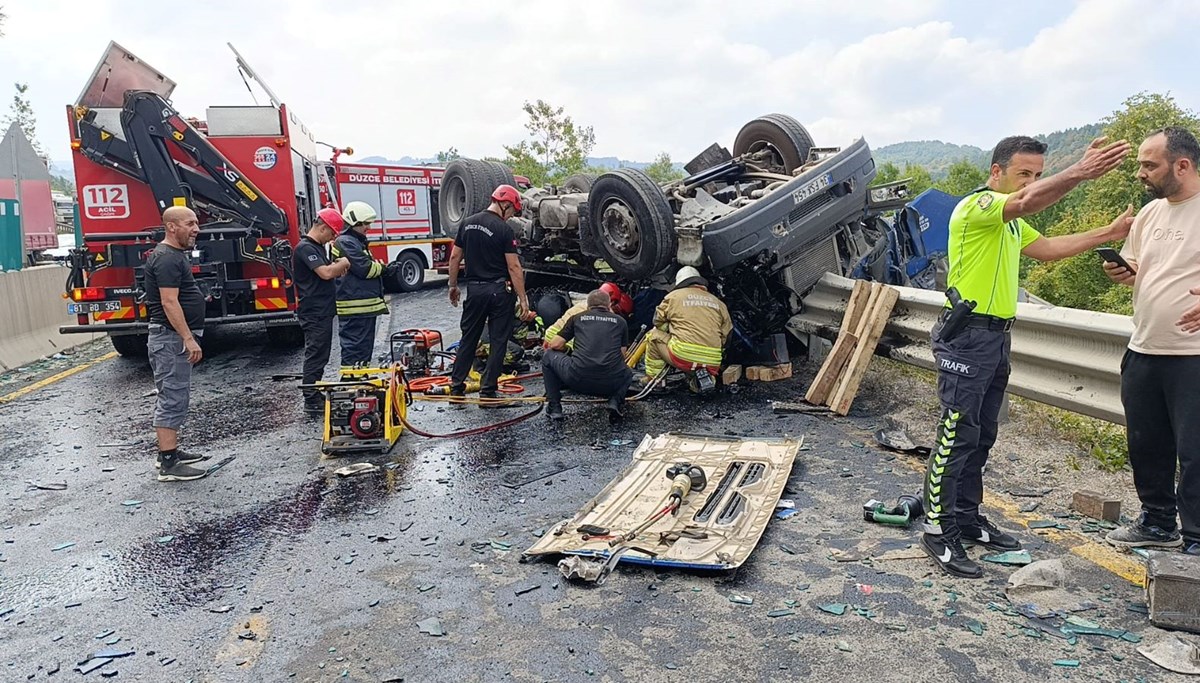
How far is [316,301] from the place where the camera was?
22.1ft

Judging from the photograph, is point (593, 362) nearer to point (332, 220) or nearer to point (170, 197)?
point (332, 220)

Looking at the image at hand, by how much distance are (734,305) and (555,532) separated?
371 cm

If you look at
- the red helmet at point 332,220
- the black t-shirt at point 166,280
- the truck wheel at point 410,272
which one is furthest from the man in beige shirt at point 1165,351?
the truck wheel at point 410,272

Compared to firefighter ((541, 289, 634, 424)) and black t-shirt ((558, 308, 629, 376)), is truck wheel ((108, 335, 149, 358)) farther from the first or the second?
black t-shirt ((558, 308, 629, 376))

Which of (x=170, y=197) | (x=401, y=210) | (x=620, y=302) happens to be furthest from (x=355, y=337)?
(x=401, y=210)

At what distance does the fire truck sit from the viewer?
15.2 meters

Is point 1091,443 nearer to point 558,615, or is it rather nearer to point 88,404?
point 558,615

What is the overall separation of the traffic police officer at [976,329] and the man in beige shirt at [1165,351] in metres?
0.21

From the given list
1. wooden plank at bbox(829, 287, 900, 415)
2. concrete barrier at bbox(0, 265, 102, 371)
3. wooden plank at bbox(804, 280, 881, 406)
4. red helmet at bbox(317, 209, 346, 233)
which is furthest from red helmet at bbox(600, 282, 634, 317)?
concrete barrier at bbox(0, 265, 102, 371)

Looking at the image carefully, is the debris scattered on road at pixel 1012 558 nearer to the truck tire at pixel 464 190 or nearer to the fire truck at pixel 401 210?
the truck tire at pixel 464 190

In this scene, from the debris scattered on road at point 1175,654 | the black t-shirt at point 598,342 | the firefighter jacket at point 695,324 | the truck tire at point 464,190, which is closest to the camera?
the debris scattered on road at point 1175,654

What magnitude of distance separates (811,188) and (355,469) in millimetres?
4176

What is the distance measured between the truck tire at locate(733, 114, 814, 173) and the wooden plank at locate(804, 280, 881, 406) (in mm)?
2213

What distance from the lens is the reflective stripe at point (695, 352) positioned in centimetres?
632
